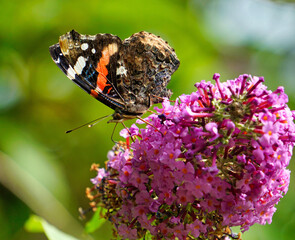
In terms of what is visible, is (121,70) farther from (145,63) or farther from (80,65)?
(80,65)

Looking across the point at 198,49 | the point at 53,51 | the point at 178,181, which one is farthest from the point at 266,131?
the point at 198,49

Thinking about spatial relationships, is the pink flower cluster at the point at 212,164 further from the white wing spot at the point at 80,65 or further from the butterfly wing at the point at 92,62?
the white wing spot at the point at 80,65

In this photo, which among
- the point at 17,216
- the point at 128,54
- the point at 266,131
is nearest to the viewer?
the point at 266,131

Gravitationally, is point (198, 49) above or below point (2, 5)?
above

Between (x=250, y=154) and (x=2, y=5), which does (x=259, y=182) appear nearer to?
(x=250, y=154)

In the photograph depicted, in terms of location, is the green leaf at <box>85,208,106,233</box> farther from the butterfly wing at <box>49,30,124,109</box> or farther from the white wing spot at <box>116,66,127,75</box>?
the white wing spot at <box>116,66,127,75</box>

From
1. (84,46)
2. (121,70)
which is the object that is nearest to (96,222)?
(121,70)

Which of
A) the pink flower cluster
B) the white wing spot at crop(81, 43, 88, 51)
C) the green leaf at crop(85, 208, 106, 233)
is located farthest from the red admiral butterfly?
the green leaf at crop(85, 208, 106, 233)
